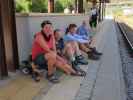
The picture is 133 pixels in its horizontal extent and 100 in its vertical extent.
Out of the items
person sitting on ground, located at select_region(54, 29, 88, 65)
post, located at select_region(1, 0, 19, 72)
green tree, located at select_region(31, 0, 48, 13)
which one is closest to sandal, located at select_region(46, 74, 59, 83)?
post, located at select_region(1, 0, 19, 72)

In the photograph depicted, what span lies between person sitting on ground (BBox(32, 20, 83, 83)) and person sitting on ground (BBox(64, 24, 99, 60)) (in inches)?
53.7

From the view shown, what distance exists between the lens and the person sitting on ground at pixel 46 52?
5762 mm

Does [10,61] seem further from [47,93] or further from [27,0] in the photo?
[27,0]

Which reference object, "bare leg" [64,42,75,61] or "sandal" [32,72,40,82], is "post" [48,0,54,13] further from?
"sandal" [32,72,40,82]

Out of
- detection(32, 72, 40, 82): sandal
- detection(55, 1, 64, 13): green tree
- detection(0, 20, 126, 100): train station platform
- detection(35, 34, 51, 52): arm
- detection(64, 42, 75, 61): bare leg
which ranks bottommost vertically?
detection(0, 20, 126, 100): train station platform

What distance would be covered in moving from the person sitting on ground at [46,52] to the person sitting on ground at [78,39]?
136cm

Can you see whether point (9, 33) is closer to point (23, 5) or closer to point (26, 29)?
point (26, 29)

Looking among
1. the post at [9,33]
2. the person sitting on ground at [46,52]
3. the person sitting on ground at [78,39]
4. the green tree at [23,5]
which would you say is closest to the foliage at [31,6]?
the green tree at [23,5]

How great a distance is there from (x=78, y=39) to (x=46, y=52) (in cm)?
222

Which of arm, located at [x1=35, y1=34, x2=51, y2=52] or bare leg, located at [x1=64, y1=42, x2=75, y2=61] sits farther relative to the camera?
bare leg, located at [x1=64, y1=42, x2=75, y2=61]

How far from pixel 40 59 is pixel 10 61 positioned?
559mm

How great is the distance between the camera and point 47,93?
5164 millimetres

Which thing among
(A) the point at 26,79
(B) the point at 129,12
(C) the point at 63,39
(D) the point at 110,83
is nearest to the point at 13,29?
(A) the point at 26,79

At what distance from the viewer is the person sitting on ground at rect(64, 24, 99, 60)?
290 inches
